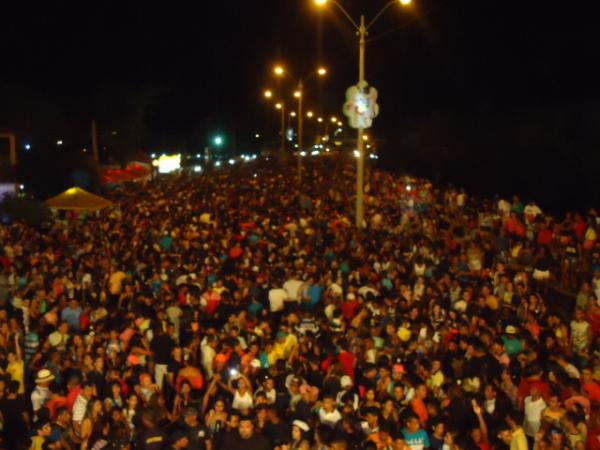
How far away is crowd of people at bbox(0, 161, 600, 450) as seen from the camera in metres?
7.17

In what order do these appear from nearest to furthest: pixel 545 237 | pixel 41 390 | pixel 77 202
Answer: pixel 41 390
pixel 545 237
pixel 77 202

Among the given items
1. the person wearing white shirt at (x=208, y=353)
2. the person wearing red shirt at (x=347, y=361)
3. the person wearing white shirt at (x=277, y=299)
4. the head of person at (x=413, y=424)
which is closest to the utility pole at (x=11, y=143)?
the person wearing white shirt at (x=277, y=299)

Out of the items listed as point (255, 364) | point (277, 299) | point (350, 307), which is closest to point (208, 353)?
point (255, 364)

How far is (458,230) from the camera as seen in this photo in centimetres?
1755

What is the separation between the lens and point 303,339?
9.45 metres

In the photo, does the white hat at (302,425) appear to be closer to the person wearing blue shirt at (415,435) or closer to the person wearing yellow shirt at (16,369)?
the person wearing blue shirt at (415,435)

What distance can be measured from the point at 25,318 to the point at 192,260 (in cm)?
413

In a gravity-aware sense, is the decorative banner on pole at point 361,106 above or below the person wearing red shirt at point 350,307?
above

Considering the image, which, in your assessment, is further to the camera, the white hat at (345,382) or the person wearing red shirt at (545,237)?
the person wearing red shirt at (545,237)

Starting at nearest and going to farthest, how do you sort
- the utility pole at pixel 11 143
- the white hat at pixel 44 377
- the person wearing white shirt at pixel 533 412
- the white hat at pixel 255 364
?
the person wearing white shirt at pixel 533 412, the white hat at pixel 44 377, the white hat at pixel 255 364, the utility pole at pixel 11 143

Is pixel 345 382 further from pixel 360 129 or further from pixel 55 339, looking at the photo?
pixel 360 129

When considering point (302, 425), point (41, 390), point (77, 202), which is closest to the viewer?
point (302, 425)

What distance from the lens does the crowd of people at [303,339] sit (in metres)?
7.17

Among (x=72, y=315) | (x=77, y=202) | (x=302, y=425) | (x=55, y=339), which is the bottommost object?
(x=302, y=425)
